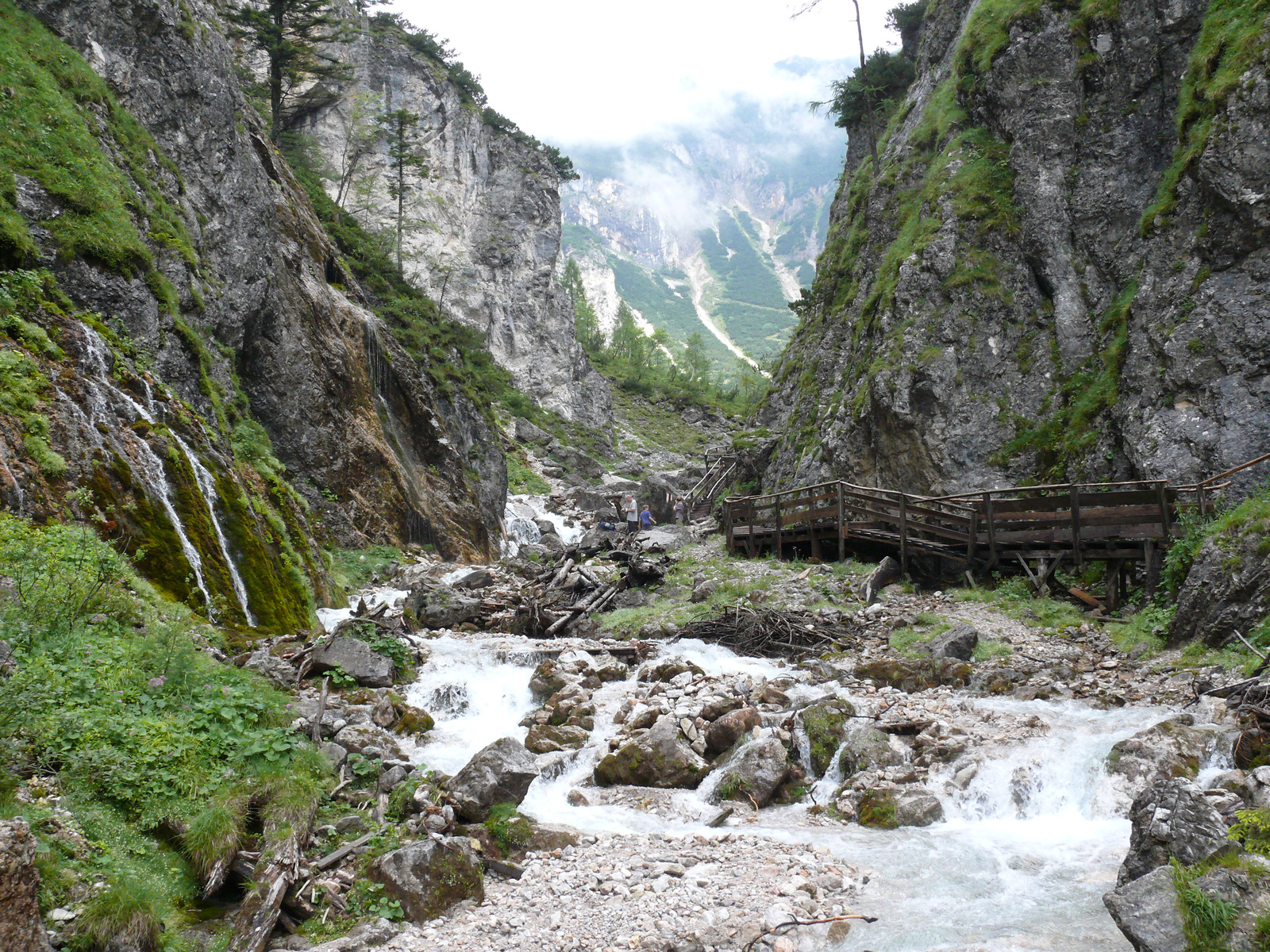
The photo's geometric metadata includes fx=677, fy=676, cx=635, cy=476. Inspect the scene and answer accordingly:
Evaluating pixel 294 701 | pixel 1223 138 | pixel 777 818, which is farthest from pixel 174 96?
pixel 1223 138

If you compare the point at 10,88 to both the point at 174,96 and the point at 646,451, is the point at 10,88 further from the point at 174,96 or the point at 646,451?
the point at 646,451

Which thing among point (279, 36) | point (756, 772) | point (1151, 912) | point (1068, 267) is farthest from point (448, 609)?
point (279, 36)

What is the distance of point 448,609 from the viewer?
15445 millimetres

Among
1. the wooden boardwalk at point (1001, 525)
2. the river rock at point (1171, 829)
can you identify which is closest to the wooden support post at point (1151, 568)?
the wooden boardwalk at point (1001, 525)

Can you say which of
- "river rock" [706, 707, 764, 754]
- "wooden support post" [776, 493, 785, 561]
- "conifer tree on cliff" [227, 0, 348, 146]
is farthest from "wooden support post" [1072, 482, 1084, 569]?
"conifer tree on cliff" [227, 0, 348, 146]

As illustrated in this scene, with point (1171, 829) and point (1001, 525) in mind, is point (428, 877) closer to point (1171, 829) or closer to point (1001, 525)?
point (1171, 829)

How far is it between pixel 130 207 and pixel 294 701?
513 inches

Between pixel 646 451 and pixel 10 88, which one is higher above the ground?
pixel 10 88

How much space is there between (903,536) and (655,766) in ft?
35.5

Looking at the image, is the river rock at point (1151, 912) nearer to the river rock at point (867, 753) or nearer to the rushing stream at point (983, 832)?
the rushing stream at point (983, 832)

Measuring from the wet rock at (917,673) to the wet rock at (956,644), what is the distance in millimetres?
227

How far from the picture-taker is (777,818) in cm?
699

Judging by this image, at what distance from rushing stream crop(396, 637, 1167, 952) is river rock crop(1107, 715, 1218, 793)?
238 millimetres

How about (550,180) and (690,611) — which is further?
(550,180)
